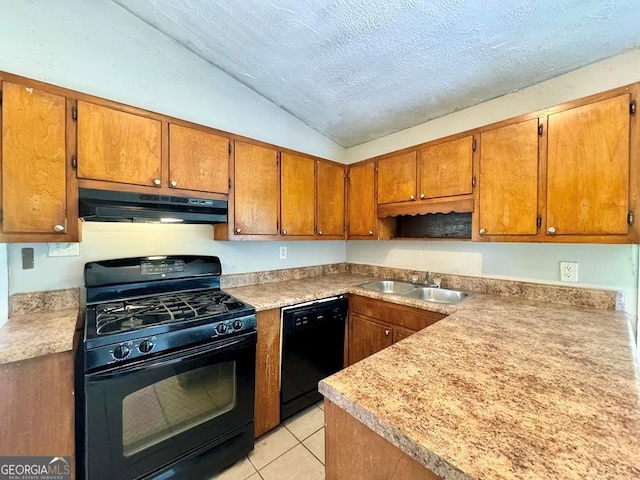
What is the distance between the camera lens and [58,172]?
1.37 meters

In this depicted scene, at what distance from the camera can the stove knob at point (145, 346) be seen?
1278mm

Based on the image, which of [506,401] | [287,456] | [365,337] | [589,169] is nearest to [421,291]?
[365,337]

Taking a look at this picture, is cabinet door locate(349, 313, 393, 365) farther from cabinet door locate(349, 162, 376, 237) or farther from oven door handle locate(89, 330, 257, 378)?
oven door handle locate(89, 330, 257, 378)

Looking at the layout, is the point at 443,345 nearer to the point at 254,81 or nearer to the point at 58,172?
the point at 58,172

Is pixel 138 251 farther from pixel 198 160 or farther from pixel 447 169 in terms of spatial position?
pixel 447 169

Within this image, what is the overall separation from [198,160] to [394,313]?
1831 mm

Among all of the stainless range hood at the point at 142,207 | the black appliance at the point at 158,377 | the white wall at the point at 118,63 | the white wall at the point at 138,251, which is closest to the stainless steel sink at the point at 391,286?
the white wall at the point at 138,251

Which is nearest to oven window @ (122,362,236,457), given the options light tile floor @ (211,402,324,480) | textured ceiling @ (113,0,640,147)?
light tile floor @ (211,402,324,480)

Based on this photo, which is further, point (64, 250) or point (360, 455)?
point (64, 250)

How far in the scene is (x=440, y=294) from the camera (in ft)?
7.61

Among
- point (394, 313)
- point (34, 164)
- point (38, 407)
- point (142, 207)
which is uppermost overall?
point (34, 164)

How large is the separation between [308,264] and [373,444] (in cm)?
219

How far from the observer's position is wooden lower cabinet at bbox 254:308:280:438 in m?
1.78

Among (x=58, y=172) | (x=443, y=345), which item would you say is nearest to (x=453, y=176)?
(x=443, y=345)
